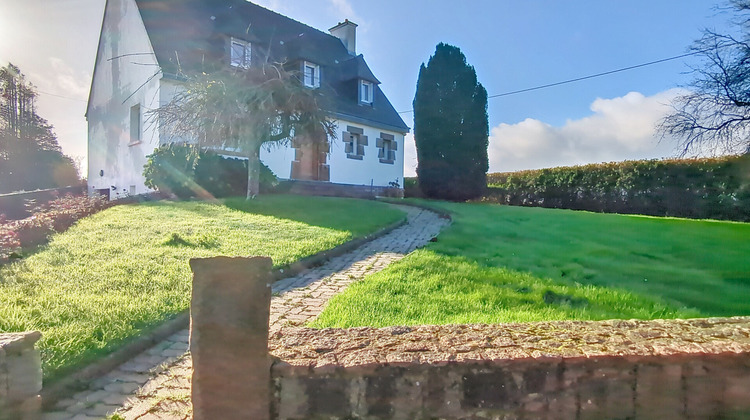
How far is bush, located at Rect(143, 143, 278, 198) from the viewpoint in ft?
42.3

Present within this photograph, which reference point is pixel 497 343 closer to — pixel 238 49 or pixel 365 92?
pixel 238 49

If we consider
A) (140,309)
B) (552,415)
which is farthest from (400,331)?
(140,309)

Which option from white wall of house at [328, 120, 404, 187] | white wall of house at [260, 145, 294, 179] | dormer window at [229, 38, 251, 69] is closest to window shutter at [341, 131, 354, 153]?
white wall of house at [328, 120, 404, 187]

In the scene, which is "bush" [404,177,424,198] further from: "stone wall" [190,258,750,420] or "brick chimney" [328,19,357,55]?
"stone wall" [190,258,750,420]

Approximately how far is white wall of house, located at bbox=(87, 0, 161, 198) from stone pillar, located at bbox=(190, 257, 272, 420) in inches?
580

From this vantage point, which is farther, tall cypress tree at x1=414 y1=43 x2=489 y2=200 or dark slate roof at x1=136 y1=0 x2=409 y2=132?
tall cypress tree at x1=414 y1=43 x2=489 y2=200

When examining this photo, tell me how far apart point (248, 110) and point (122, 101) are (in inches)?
397

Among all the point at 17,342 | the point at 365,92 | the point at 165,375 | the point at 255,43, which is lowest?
the point at 165,375

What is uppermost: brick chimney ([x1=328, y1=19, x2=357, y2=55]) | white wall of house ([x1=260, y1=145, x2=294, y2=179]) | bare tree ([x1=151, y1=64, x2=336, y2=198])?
brick chimney ([x1=328, y1=19, x2=357, y2=55])

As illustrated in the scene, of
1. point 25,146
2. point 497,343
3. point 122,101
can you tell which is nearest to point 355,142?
point 122,101

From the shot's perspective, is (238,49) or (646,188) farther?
(646,188)

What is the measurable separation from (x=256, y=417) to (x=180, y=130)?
463 inches

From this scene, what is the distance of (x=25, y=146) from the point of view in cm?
3112

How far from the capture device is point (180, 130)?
39.4ft
